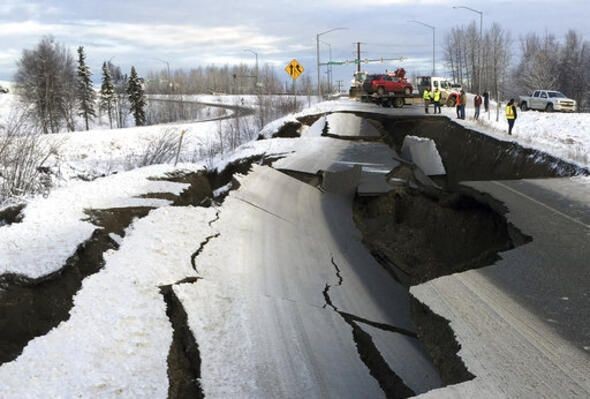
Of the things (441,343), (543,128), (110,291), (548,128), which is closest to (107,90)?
(543,128)

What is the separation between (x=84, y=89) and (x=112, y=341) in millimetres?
72715

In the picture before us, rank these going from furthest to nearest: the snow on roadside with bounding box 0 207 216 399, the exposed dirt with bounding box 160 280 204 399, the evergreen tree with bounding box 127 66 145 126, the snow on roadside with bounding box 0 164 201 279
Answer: the evergreen tree with bounding box 127 66 145 126, the snow on roadside with bounding box 0 164 201 279, the exposed dirt with bounding box 160 280 204 399, the snow on roadside with bounding box 0 207 216 399

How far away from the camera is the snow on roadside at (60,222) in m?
5.78

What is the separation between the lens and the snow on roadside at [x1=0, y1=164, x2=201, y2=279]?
19.0ft

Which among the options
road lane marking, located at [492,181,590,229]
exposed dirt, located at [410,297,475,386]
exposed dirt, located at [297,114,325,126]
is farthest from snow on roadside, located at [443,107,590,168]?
exposed dirt, located at [410,297,475,386]

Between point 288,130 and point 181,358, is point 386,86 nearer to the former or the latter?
point 288,130

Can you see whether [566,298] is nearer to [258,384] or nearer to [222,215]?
[258,384]

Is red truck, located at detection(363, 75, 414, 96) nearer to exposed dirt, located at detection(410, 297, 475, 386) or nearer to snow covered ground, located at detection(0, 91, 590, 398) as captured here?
snow covered ground, located at detection(0, 91, 590, 398)

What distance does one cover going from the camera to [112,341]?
4594 mm

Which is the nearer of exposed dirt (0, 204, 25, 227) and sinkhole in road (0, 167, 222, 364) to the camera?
sinkhole in road (0, 167, 222, 364)

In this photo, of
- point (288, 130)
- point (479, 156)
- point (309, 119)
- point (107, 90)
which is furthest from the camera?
point (107, 90)

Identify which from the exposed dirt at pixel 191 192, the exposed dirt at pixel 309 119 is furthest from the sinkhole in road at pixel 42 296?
the exposed dirt at pixel 309 119

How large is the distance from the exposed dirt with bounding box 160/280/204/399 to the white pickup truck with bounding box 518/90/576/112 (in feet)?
122

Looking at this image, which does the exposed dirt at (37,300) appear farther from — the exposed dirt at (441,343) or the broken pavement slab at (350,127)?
the broken pavement slab at (350,127)
